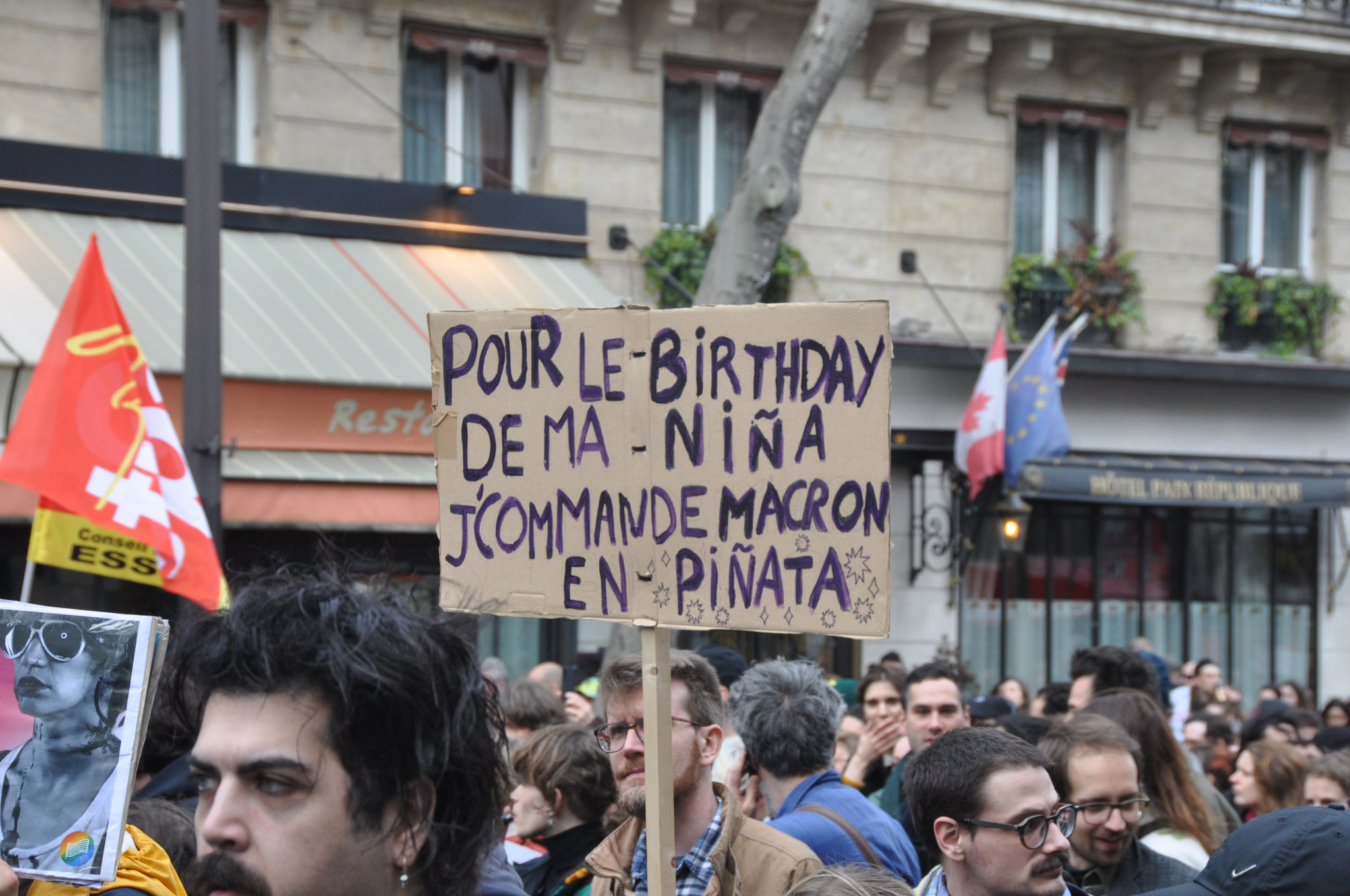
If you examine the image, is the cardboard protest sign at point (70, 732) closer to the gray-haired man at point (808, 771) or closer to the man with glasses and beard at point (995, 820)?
the man with glasses and beard at point (995, 820)

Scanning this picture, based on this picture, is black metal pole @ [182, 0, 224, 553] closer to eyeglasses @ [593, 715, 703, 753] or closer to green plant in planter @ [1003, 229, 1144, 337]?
eyeglasses @ [593, 715, 703, 753]

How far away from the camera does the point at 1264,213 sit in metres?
15.7

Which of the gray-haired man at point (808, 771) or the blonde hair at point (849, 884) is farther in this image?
the gray-haired man at point (808, 771)

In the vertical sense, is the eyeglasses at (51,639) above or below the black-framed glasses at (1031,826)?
above

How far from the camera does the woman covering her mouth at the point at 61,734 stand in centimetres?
257

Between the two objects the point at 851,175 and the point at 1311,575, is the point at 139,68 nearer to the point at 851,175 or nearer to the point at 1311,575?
the point at 851,175

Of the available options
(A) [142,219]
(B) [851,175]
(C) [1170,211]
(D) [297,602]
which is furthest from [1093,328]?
(D) [297,602]

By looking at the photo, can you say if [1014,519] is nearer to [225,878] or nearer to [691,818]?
[691,818]

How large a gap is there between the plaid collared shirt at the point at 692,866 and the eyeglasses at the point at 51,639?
161cm

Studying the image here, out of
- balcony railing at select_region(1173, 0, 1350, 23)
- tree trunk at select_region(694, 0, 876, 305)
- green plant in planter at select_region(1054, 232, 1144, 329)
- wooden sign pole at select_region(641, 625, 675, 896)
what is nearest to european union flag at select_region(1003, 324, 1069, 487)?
green plant in planter at select_region(1054, 232, 1144, 329)

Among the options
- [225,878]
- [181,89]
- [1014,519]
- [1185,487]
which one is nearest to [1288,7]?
[1185,487]

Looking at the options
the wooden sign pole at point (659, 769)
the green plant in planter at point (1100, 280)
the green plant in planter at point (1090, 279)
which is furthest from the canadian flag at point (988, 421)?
the wooden sign pole at point (659, 769)

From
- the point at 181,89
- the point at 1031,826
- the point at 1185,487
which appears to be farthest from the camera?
the point at 1185,487

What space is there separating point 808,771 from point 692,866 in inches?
31.6
